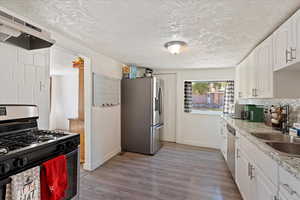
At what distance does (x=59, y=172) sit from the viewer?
133cm

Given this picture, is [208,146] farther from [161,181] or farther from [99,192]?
[99,192]

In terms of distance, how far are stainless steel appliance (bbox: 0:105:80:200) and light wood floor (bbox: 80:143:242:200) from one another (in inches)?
32.9

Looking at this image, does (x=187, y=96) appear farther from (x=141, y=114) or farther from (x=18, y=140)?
(x=18, y=140)

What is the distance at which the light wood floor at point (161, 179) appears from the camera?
2166 millimetres

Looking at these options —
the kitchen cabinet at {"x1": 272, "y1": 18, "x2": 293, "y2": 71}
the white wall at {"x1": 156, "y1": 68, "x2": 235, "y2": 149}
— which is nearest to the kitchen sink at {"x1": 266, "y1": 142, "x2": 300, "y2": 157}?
the kitchen cabinet at {"x1": 272, "y1": 18, "x2": 293, "y2": 71}

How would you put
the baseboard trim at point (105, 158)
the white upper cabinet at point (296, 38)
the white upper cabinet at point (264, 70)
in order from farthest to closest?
the baseboard trim at point (105, 158), the white upper cabinet at point (264, 70), the white upper cabinet at point (296, 38)

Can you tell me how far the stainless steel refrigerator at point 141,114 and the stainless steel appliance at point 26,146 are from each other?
7.02ft

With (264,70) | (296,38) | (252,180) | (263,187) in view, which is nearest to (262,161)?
(263,187)

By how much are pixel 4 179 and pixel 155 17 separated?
1.80 m

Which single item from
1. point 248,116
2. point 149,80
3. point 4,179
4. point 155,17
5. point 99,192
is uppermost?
point 155,17

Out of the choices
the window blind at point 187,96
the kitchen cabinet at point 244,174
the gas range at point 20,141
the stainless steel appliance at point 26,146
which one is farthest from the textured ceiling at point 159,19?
the window blind at point 187,96

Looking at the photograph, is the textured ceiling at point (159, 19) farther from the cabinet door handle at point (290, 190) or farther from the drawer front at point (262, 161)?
the cabinet door handle at point (290, 190)

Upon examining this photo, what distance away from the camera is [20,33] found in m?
1.26

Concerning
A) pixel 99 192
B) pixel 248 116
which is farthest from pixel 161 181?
pixel 248 116
